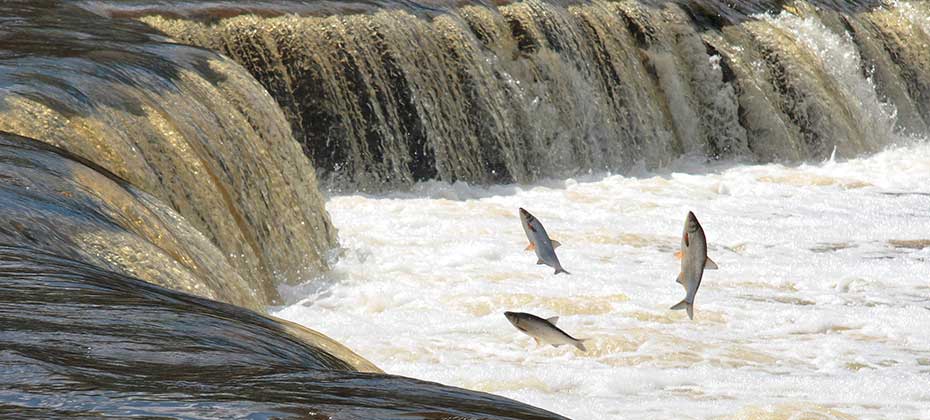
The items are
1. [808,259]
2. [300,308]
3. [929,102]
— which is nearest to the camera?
[300,308]

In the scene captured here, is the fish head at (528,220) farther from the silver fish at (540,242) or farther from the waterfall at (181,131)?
the waterfall at (181,131)

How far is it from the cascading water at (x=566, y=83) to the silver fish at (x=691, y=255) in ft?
22.5

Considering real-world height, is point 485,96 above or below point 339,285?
above

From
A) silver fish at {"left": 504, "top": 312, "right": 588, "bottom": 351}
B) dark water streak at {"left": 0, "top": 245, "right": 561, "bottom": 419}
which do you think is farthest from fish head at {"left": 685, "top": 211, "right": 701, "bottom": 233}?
dark water streak at {"left": 0, "top": 245, "right": 561, "bottom": 419}

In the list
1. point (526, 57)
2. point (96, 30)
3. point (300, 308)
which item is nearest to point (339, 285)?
point (300, 308)

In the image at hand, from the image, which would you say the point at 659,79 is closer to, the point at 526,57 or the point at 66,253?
the point at 526,57

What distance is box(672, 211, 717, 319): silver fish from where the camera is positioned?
5.66 m

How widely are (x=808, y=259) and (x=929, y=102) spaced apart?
983 cm

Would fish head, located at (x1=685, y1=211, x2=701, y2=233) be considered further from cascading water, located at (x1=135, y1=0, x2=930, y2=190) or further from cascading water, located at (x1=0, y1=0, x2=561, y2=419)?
cascading water, located at (x1=135, y1=0, x2=930, y2=190)

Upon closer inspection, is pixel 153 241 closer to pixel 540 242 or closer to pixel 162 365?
pixel 540 242

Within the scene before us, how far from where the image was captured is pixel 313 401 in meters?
3.26

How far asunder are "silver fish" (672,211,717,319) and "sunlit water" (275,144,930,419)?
846mm

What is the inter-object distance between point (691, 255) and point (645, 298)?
3316 mm

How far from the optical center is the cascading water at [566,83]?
12.8 meters
